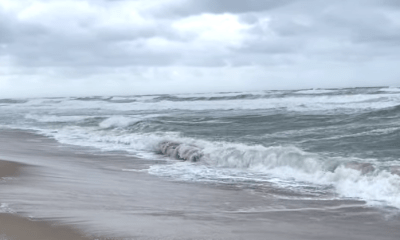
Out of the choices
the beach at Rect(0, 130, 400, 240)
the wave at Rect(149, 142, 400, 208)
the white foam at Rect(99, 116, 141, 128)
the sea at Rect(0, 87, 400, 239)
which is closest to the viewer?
the beach at Rect(0, 130, 400, 240)

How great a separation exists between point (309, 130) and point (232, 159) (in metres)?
5.63

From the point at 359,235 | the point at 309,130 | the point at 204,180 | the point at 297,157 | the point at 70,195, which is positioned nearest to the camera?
the point at 359,235

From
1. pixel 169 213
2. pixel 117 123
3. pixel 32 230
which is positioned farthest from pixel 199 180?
pixel 117 123

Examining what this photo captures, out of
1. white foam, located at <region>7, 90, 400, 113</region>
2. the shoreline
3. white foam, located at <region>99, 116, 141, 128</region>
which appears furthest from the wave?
white foam, located at <region>7, 90, 400, 113</region>

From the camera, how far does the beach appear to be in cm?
344

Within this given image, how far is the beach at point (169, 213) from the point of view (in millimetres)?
3436

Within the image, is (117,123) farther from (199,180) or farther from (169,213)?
(169,213)

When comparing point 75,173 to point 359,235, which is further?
point 75,173

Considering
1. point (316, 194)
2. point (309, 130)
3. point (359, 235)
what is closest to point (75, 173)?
point (316, 194)

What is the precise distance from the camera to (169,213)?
4.21 meters

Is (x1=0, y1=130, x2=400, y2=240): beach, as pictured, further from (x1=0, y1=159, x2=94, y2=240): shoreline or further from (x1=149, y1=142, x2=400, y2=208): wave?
(x1=149, y1=142, x2=400, y2=208): wave

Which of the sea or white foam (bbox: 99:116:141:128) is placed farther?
white foam (bbox: 99:116:141:128)

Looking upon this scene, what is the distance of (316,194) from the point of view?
216 inches

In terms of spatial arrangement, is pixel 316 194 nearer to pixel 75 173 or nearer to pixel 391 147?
pixel 75 173
